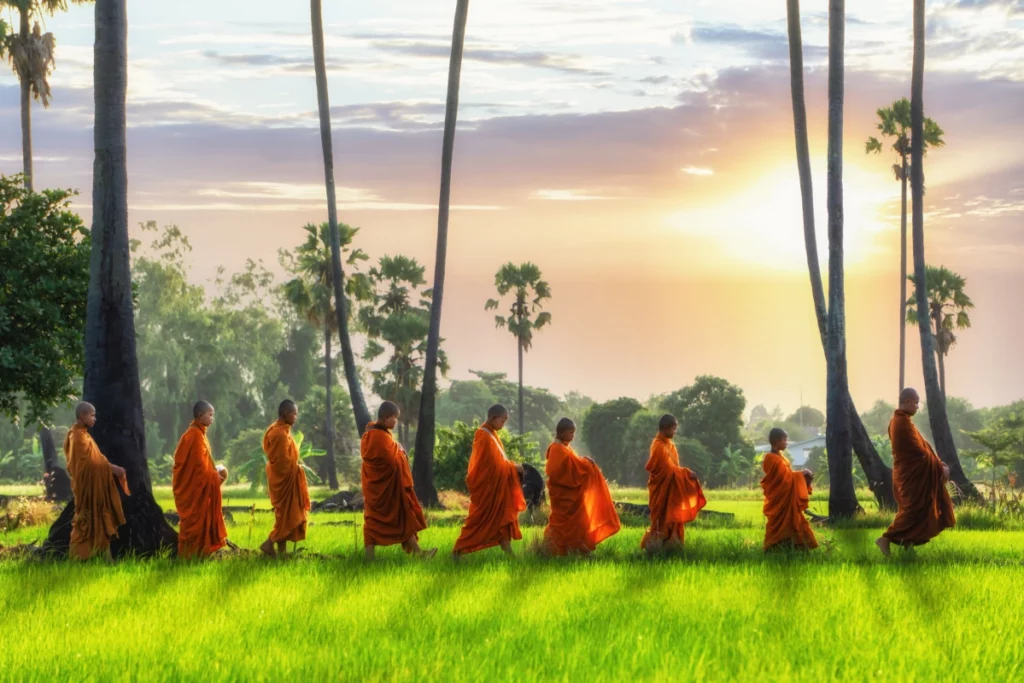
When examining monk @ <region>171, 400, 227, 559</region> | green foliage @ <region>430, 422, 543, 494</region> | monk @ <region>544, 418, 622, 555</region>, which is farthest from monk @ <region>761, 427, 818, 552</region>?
green foliage @ <region>430, 422, 543, 494</region>

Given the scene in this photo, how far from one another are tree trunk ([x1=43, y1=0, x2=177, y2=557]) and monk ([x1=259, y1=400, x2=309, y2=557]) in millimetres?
1587

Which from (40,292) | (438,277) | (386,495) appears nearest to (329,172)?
(438,277)

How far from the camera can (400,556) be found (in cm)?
1603

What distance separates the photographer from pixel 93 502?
52.7 ft

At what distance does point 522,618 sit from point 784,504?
259 inches

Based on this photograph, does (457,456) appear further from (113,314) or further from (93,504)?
(93,504)

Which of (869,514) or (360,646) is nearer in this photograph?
(360,646)

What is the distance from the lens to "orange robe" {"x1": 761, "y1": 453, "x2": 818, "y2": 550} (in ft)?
54.4

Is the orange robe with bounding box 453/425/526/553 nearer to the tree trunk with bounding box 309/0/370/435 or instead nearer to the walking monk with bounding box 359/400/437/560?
the walking monk with bounding box 359/400/437/560

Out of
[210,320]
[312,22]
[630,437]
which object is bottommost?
[630,437]

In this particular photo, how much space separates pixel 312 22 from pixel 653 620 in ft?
72.8

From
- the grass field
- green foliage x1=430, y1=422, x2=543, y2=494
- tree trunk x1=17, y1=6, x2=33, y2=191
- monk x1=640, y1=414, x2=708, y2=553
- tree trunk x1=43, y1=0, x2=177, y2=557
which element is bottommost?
green foliage x1=430, y1=422, x2=543, y2=494

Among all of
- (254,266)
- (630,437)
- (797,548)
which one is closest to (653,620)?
(797,548)

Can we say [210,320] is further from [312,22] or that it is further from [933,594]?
[933,594]
